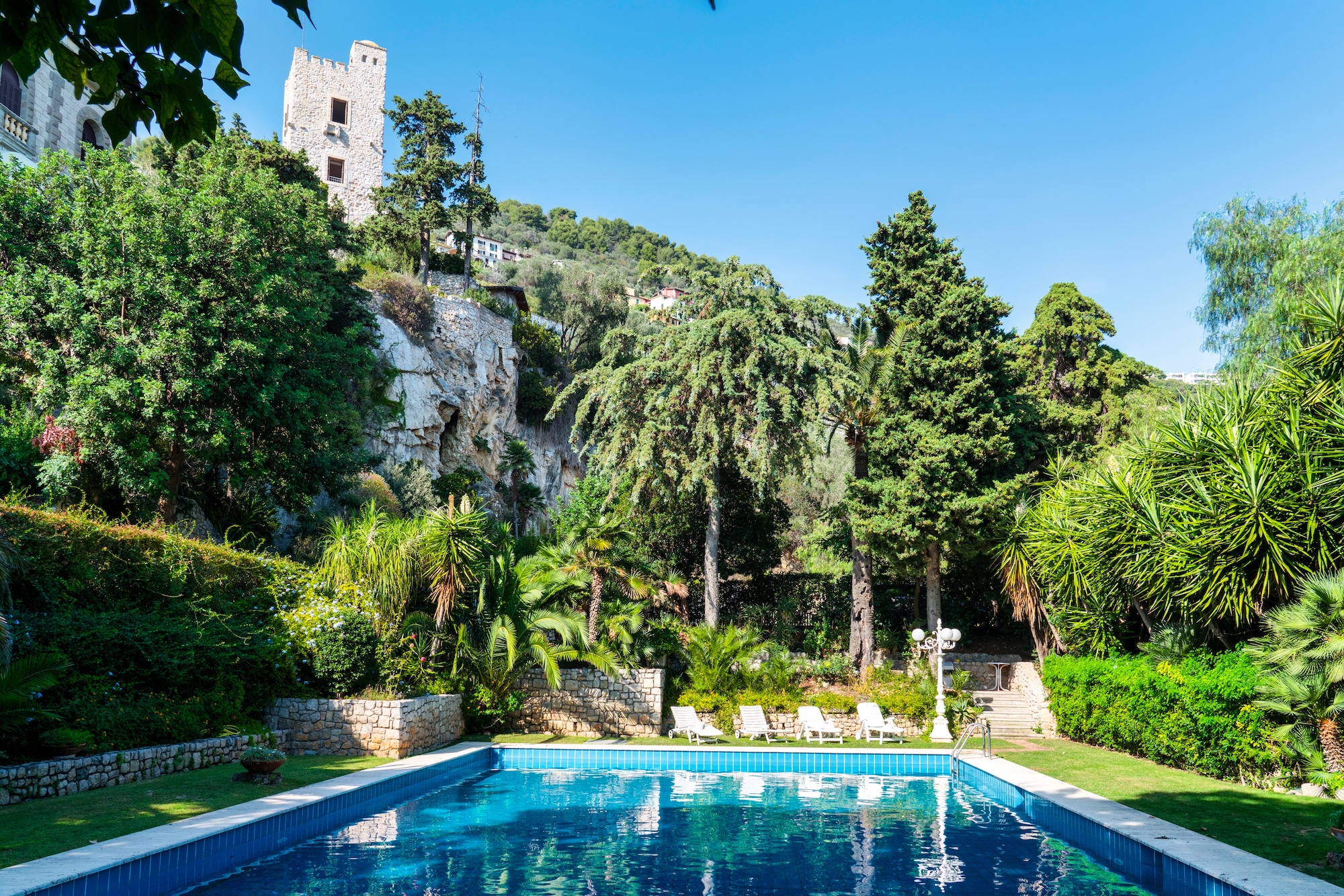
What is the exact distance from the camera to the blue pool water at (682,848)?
25.8 ft

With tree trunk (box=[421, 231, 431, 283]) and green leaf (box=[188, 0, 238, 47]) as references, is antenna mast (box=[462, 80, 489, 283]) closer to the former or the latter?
tree trunk (box=[421, 231, 431, 283])

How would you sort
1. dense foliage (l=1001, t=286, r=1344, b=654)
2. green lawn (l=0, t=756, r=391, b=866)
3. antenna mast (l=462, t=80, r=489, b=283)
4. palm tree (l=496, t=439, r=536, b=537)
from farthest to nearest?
antenna mast (l=462, t=80, r=489, b=283)
palm tree (l=496, t=439, r=536, b=537)
dense foliage (l=1001, t=286, r=1344, b=654)
green lawn (l=0, t=756, r=391, b=866)

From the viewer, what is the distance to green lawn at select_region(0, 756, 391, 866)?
710 centimetres

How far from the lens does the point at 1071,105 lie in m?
18.6

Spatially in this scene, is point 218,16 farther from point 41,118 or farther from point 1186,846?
point 41,118

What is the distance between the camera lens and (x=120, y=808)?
8555mm

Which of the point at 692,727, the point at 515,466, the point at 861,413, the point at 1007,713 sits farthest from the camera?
the point at 515,466

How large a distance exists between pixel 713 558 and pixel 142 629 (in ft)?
41.4

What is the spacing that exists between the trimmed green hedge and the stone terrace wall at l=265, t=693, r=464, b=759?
40.6ft

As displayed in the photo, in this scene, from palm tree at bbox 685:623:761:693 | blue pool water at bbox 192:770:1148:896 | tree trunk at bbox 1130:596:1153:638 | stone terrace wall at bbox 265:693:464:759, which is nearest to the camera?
blue pool water at bbox 192:770:1148:896

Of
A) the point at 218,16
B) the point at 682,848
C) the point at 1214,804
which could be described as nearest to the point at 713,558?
the point at 682,848

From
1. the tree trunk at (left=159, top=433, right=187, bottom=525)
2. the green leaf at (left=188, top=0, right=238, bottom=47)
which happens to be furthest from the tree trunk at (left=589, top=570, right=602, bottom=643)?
the green leaf at (left=188, top=0, right=238, bottom=47)

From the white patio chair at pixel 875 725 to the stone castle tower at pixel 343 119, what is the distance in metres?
41.0

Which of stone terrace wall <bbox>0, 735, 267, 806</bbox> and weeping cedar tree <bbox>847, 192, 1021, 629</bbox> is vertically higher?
weeping cedar tree <bbox>847, 192, 1021, 629</bbox>
